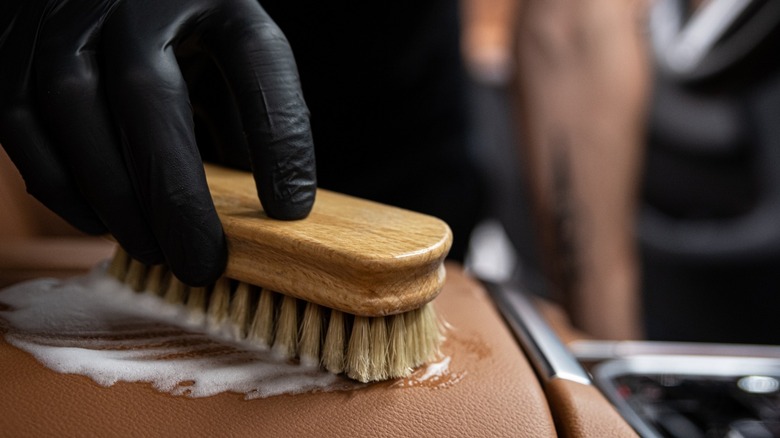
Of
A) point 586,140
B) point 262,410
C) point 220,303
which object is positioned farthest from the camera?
point 586,140

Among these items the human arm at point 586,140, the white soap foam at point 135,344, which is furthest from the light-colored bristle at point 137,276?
the human arm at point 586,140

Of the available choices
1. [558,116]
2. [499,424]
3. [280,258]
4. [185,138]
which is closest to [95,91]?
[185,138]

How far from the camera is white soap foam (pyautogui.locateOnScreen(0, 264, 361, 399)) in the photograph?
51 cm

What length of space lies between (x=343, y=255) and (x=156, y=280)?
232 mm

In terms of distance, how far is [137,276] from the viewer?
63cm

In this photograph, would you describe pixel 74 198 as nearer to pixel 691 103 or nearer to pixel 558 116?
pixel 558 116

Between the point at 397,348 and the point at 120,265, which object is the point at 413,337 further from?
the point at 120,265

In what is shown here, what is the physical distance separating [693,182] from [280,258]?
135 cm

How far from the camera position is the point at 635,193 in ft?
4.73

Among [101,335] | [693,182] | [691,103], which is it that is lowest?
[101,335]

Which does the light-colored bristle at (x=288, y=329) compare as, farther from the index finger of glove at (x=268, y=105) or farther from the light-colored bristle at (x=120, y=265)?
the light-colored bristle at (x=120, y=265)

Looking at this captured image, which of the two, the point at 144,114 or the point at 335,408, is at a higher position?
the point at 144,114

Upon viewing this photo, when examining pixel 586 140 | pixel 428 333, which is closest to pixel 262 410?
pixel 428 333

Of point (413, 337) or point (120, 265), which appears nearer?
point (413, 337)
